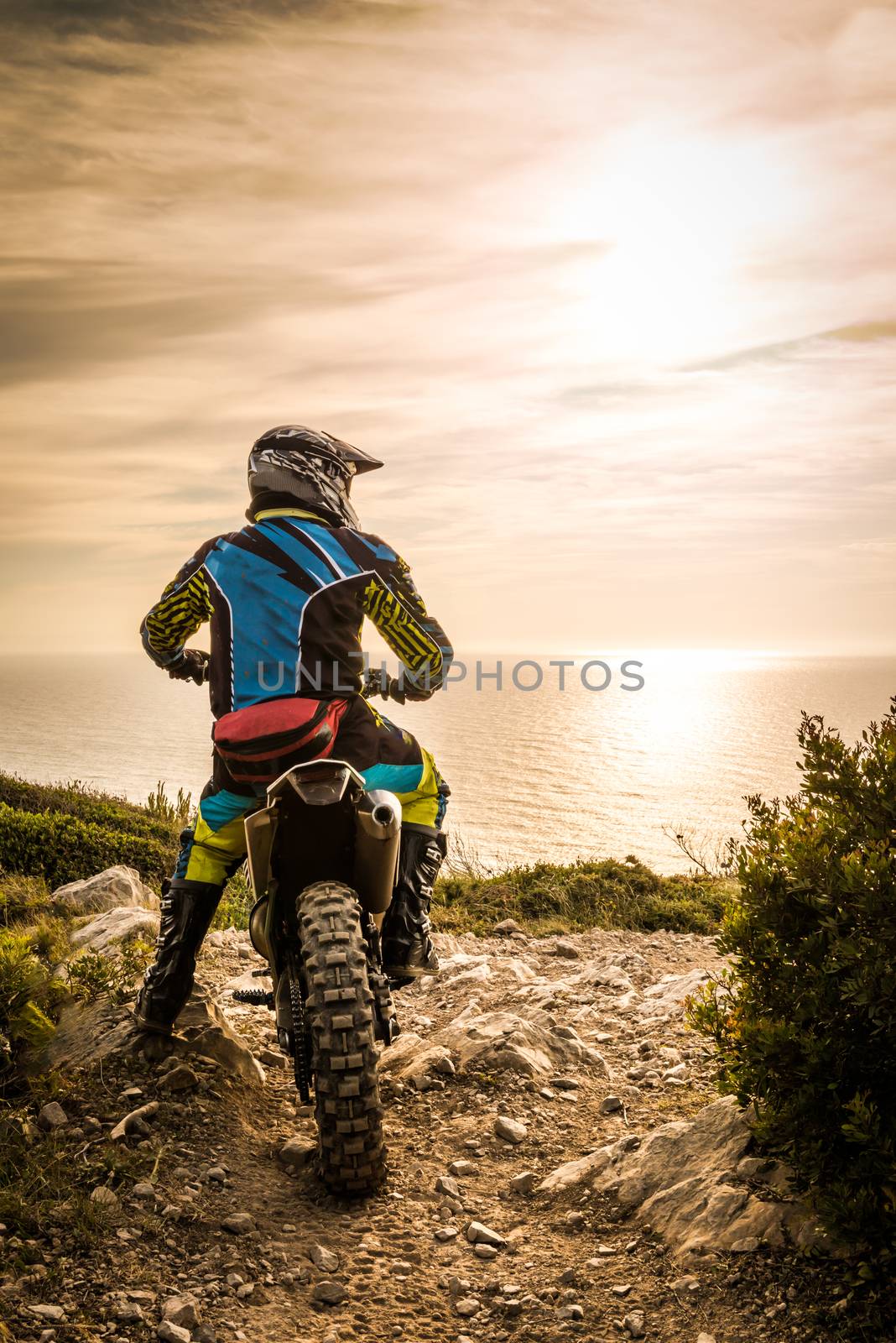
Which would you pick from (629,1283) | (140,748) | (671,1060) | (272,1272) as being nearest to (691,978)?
(671,1060)

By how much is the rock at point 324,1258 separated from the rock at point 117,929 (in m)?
3.62

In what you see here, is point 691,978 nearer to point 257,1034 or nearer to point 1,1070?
point 257,1034

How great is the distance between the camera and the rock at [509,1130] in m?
4.64

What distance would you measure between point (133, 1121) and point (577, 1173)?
6.42ft

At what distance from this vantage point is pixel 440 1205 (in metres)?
4.03

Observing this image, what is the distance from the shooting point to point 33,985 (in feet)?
16.6

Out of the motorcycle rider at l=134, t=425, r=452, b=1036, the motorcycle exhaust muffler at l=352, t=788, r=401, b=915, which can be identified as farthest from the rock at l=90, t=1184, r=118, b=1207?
the motorcycle exhaust muffler at l=352, t=788, r=401, b=915

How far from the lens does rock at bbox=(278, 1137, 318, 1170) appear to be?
4285 mm

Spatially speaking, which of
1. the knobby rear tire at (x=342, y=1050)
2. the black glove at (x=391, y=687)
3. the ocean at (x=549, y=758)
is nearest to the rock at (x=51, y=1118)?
the knobby rear tire at (x=342, y=1050)

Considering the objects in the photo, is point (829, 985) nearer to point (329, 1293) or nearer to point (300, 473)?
point (329, 1293)

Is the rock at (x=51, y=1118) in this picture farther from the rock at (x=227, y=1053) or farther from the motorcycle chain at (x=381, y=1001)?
the motorcycle chain at (x=381, y=1001)

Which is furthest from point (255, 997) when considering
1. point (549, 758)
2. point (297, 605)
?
point (549, 758)

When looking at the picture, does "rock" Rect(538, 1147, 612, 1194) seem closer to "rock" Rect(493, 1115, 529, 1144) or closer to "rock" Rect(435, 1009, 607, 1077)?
"rock" Rect(493, 1115, 529, 1144)

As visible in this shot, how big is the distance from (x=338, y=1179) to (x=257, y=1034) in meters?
2.22
